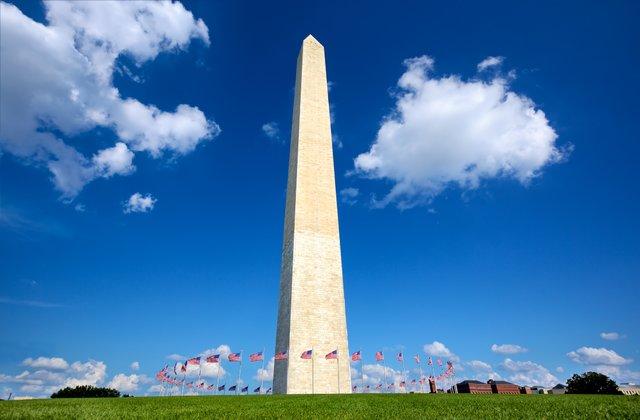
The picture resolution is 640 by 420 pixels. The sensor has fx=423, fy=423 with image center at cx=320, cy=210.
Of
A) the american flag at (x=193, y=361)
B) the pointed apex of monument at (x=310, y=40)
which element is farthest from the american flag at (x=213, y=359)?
the pointed apex of monument at (x=310, y=40)

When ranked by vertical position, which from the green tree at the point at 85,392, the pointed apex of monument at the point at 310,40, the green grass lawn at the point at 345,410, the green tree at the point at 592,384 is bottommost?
the green grass lawn at the point at 345,410

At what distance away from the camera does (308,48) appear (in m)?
48.2

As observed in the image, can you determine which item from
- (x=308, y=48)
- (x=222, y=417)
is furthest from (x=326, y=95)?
(x=222, y=417)

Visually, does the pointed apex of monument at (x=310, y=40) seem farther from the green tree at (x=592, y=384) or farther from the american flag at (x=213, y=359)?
the green tree at (x=592, y=384)

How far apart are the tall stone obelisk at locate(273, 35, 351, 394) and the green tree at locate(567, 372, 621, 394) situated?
39.8 meters

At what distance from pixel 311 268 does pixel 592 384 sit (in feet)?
146

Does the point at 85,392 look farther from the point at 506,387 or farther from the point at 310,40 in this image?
the point at 506,387

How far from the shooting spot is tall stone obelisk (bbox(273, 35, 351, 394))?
34.0 m

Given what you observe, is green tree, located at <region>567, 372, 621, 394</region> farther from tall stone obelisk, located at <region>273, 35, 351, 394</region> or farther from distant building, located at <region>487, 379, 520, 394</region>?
tall stone obelisk, located at <region>273, 35, 351, 394</region>

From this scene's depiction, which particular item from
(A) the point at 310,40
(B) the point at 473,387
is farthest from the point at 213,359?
(B) the point at 473,387

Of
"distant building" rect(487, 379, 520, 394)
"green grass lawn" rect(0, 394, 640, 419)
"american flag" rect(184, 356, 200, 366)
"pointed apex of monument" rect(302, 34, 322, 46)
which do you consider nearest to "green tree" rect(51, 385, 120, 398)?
"american flag" rect(184, 356, 200, 366)

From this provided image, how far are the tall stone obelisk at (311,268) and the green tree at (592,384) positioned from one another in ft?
131

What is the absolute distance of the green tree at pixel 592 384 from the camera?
180ft

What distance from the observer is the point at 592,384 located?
5534 cm
